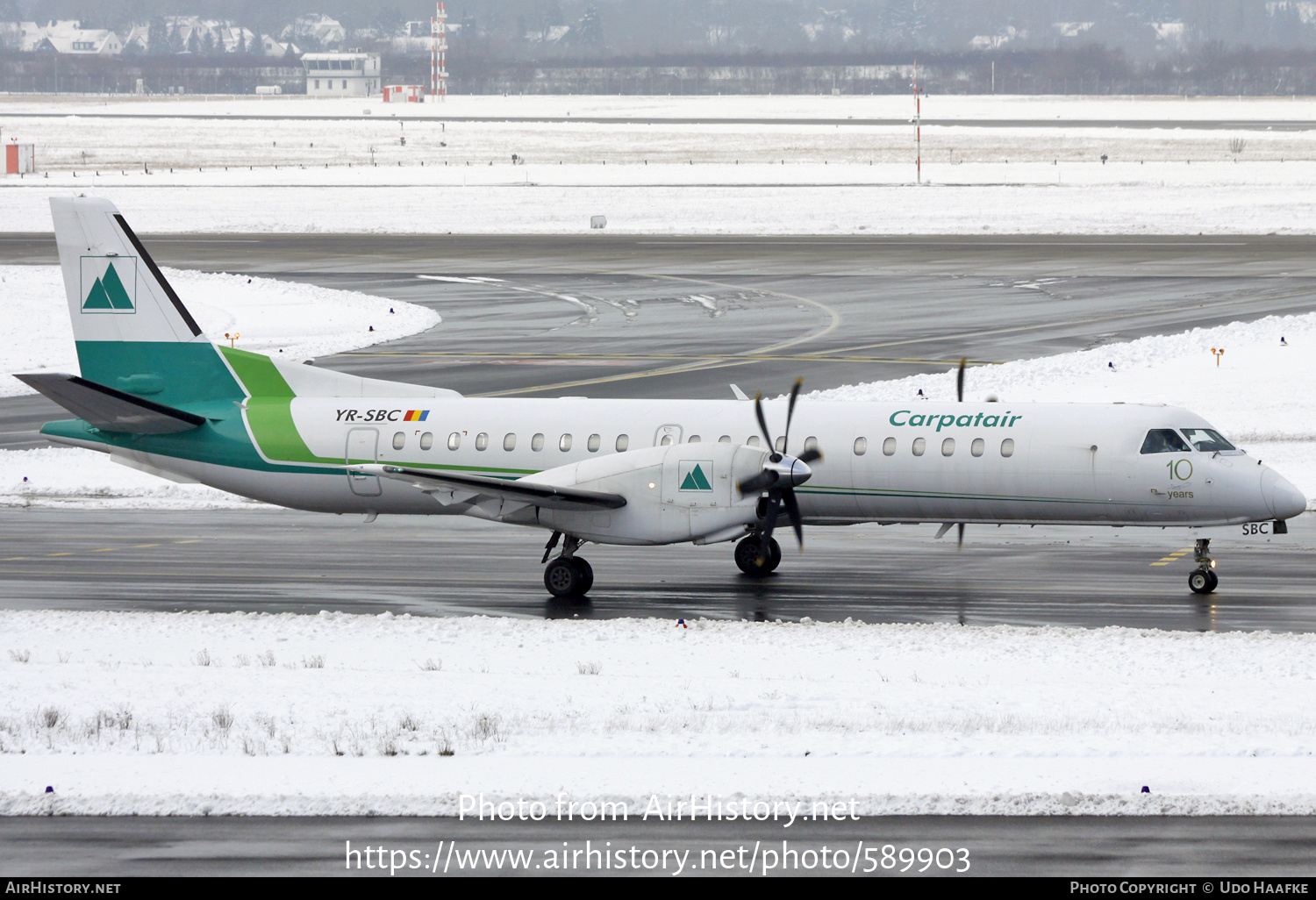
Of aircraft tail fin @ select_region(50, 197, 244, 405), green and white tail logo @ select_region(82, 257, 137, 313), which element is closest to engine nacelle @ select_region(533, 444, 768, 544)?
aircraft tail fin @ select_region(50, 197, 244, 405)

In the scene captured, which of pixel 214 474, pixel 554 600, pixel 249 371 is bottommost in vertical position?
pixel 554 600

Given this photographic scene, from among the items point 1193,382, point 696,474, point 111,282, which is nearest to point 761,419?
point 696,474

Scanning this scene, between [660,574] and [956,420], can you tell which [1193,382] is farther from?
[660,574]

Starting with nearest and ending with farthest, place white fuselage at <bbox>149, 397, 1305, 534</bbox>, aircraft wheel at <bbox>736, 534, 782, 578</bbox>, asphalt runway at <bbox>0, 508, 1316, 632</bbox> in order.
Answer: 1. asphalt runway at <bbox>0, 508, 1316, 632</bbox>
2. white fuselage at <bbox>149, 397, 1305, 534</bbox>
3. aircraft wheel at <bbox>736, 534, 782, 578</bbox>

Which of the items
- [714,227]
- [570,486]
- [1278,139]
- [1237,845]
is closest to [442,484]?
[570,486]

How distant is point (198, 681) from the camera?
19.0 meters

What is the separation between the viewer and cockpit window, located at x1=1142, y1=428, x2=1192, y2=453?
24.9 m

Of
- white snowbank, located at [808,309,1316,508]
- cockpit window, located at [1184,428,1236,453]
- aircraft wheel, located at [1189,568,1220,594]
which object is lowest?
aircraft wheel, located at [1189,568,1220,594]

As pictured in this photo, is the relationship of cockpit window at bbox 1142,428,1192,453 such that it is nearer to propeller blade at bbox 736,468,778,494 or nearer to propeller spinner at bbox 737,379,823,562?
propeller spinner at bbox 737,379,823,562

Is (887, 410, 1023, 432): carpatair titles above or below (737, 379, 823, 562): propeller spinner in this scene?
above

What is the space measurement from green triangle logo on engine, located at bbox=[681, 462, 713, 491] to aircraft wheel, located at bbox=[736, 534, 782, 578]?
8.31 ft

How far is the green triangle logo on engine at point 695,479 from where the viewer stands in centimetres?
2466

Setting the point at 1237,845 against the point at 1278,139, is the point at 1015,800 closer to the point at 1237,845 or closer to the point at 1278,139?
the point at 1237,845
